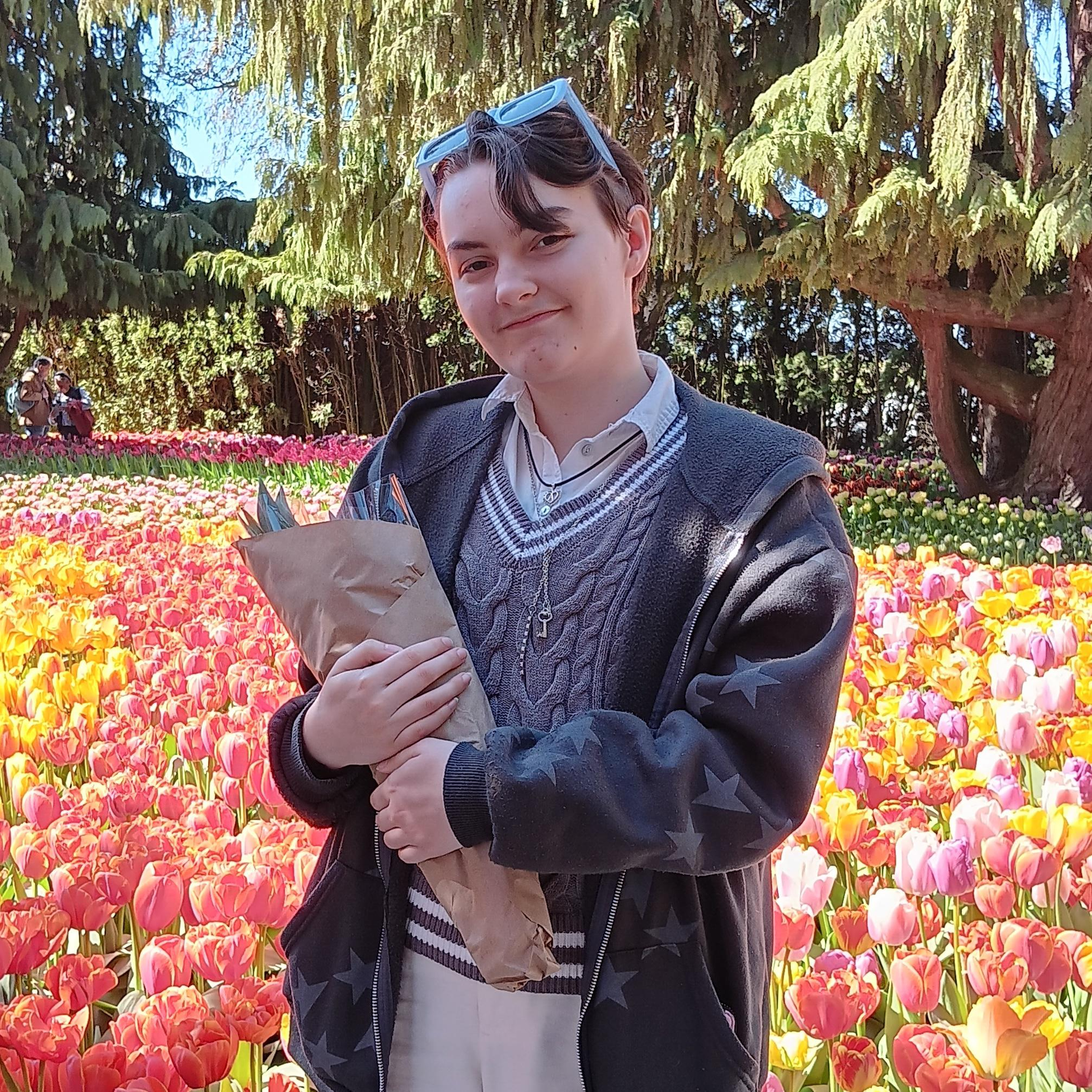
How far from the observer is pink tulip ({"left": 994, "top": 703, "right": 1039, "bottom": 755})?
69.6 inches

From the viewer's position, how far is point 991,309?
629 cm

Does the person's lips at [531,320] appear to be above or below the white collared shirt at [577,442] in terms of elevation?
above

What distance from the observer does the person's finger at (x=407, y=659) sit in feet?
2.97

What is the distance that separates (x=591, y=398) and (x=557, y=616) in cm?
20

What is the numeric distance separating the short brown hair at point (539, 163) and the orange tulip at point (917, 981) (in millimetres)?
799

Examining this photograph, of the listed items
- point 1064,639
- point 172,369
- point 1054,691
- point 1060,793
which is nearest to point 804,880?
point 1060,793

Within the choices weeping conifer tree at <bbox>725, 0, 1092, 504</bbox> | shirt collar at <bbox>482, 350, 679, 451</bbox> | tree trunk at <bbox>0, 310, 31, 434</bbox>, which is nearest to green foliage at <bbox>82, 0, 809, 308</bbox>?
weeping conifer tree at <bbox>725, 0, 1092, 504</bbox>

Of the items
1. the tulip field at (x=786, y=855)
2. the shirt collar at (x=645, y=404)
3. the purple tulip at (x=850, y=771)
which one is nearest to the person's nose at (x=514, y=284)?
the shirt collar at (x=645, y=404)

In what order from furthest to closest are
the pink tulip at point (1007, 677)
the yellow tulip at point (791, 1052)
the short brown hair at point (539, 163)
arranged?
1. the pink tulip at point (1007, 677)
2. the yellow tulip at point (791, 1052)
3. the short brown hair at point (539, 163)

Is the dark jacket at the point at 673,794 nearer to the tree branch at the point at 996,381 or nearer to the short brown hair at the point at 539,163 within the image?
the short brown hair at the point at 539,163

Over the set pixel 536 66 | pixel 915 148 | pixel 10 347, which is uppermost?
pixel 536 66

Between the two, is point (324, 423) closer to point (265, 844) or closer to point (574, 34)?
point (574, 34)

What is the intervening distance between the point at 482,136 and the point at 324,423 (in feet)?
51.8

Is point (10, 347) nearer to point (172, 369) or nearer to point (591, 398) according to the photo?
point (172, 369)
